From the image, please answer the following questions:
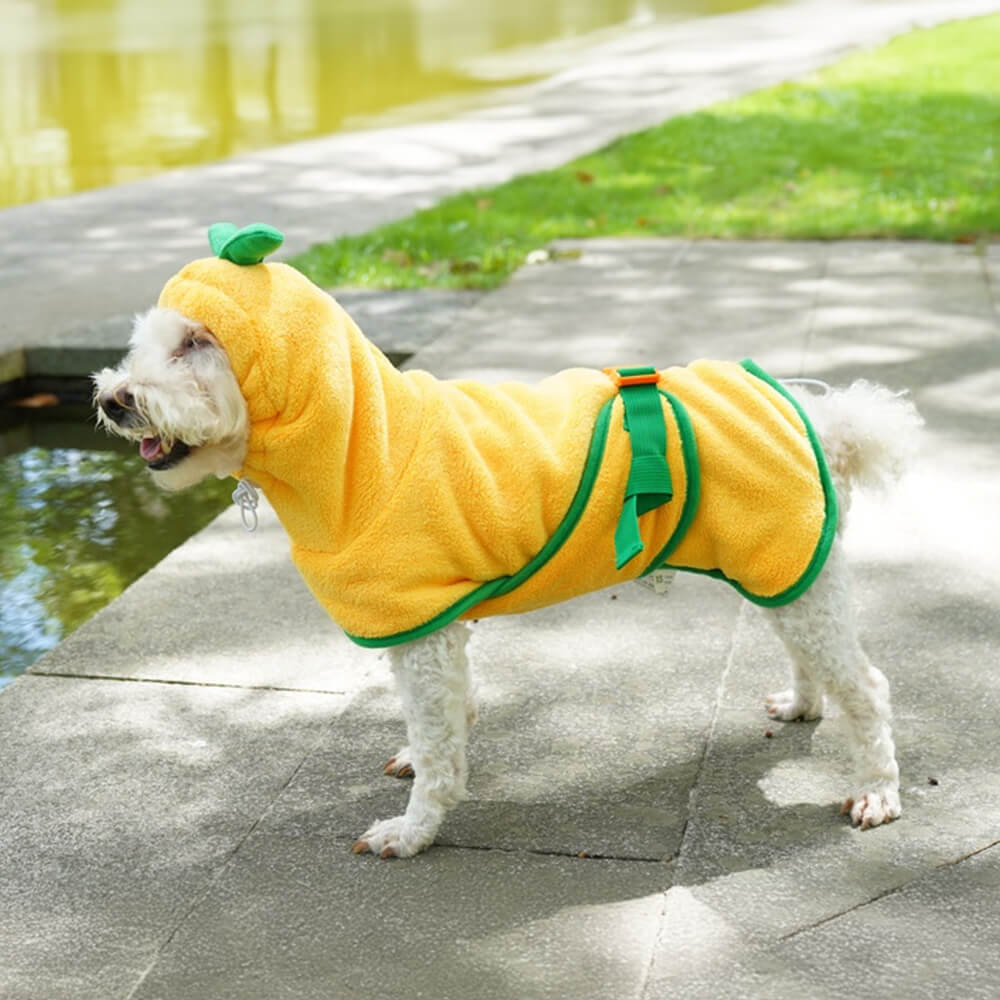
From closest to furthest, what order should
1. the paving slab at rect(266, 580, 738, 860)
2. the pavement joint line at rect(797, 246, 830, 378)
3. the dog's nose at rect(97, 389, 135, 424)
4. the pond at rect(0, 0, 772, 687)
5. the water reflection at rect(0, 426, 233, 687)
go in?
the dog's nose at rect(97, 389, 135, 424), the paving slab at rect(266, 580, 738, 860), the water reflection at rect(0, 426, 233, 687), the pond at rect(0, 0, 772, 687), the pavement joint line at rect(797, 246, 830, 378)

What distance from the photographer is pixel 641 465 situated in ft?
10.4

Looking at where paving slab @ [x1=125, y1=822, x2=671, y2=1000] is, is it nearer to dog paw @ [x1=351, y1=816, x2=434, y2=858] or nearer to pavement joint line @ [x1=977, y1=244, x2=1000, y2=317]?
dog paw @ [x1=351, y1=816, x2=434, y2=858]

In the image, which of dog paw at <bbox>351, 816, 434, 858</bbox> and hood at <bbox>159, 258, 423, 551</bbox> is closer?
hood at <bbox>159, 258, 423, 551</bbox>

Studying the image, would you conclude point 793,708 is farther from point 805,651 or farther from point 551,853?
point 551,853

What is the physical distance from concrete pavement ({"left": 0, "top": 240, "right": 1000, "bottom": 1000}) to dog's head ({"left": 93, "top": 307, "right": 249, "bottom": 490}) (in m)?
0.99

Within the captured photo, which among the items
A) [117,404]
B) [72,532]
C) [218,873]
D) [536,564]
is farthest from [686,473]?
[72,532]

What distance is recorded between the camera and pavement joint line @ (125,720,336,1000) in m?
2.91

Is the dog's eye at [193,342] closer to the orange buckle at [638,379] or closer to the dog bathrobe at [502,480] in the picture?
the dog bathrobe at [502,480]

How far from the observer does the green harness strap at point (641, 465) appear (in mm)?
3156

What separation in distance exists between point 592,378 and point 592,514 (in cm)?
37

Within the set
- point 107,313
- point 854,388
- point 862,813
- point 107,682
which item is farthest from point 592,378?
point 107,313

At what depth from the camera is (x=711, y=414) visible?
128 inches

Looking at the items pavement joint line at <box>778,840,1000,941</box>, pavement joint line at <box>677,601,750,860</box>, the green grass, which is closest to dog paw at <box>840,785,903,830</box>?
pavement joint line at <box>778,840,1000,941</box>

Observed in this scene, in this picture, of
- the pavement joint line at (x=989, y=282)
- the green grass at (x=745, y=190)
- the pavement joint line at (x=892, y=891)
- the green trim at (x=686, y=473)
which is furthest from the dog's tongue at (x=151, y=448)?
the pavement joint line at (x=989, y=282)
